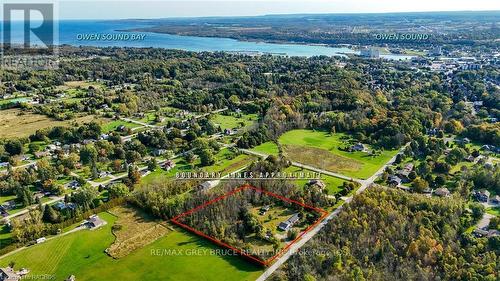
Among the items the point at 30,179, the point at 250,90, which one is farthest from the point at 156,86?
the point at 30,179

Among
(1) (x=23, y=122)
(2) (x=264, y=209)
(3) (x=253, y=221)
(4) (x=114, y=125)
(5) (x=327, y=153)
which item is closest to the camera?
(3) (x=253, y=221)

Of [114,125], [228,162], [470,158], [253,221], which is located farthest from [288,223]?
[114,125]

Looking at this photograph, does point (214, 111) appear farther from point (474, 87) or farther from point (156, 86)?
point (474, 87)

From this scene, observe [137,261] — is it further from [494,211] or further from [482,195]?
[482,195]

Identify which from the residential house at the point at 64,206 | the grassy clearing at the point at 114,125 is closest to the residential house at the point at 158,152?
the grassy clearing at the point at 114,125

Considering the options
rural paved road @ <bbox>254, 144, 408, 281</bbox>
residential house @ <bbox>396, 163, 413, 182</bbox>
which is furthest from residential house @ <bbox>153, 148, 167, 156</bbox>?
residential house @ <bbox>396, 163, 413, 182</bbox>

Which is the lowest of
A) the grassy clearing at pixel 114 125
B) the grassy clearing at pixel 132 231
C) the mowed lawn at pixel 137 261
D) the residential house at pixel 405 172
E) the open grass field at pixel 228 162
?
the mowed lawn at pixel 137 261

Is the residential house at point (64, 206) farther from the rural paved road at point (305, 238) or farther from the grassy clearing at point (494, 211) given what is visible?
the grassy clearing at point (494, 211)
